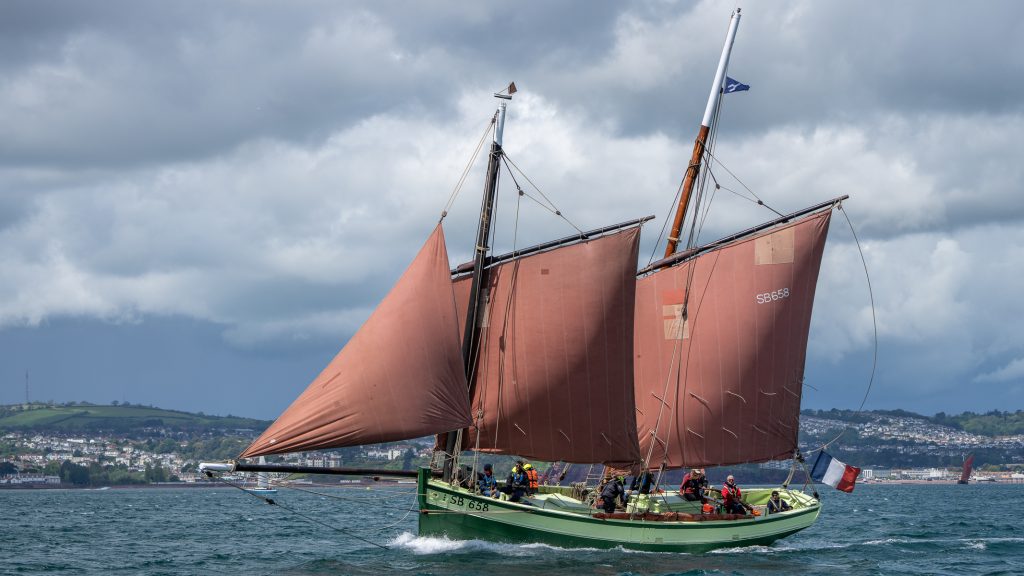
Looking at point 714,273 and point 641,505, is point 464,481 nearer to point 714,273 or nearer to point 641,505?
point 641,505

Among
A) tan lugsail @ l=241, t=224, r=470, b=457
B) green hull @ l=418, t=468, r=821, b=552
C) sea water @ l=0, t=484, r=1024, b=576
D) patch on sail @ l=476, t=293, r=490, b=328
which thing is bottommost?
sea water @ l=0, t=484, r=1024, b=576

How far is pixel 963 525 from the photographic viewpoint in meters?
83.6

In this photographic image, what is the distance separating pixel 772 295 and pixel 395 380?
63.3ft

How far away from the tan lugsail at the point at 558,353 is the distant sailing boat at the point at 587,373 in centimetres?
6

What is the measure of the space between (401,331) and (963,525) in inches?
1977

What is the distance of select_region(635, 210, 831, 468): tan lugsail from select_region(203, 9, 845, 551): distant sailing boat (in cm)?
7

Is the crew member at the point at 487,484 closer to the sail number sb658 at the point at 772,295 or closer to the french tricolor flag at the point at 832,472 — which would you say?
the sail number sb658 at the point at 772,295

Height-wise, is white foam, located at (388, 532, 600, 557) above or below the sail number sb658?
below

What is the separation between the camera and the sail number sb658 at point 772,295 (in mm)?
58031

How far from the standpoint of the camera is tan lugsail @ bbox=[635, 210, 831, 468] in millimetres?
58031

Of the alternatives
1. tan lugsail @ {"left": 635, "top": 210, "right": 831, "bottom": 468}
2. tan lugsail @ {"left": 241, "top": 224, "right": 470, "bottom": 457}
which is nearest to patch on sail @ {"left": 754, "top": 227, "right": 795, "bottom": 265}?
tan lugsail @ {"left": 635, "top": 210, "right": 831, "bottom": 468}

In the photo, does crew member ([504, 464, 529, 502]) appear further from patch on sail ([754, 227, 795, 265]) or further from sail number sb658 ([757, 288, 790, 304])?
patch on sail ([754, 227, 795, 265])

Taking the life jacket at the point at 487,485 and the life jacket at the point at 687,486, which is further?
the life jacket at the point at 687,486

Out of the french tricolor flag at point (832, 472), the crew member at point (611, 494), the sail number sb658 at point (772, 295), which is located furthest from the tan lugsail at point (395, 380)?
the french tricolor flag at point (832, 472)
